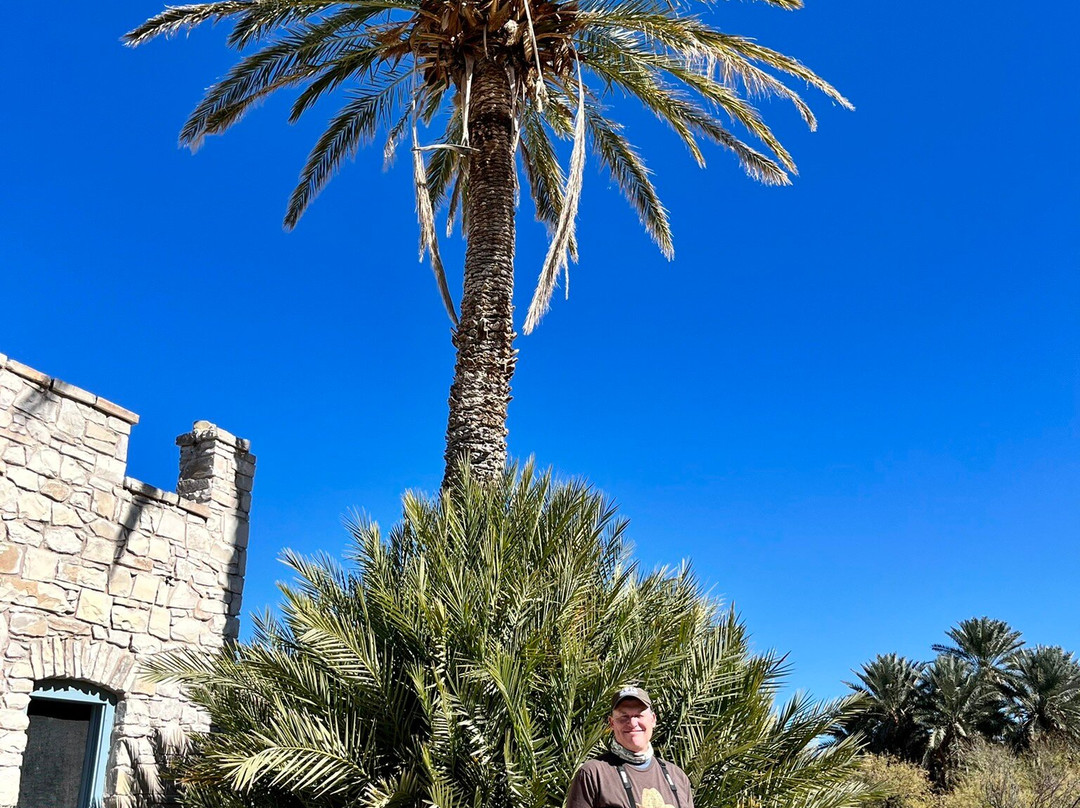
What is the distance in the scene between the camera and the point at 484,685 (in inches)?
273

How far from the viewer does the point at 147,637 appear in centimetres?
972

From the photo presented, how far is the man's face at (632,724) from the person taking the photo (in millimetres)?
3891

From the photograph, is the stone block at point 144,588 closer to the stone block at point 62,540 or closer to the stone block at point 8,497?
the stone block at point 62,540

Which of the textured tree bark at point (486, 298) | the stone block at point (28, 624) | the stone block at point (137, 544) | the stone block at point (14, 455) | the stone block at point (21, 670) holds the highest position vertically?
the textured tree bark at point (486, 298)

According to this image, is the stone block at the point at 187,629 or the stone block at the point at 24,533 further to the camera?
the stone block at the point at 187,629

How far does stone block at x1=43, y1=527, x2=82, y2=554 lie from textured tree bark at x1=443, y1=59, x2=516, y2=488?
3726 mm

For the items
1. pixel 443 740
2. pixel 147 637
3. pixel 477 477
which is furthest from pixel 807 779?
pixel 147 637

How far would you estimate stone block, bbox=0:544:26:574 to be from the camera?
8.39m

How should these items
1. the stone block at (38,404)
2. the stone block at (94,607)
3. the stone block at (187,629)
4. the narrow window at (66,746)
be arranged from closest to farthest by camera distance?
the narrow window at (66,746)
the stone block at (38,404)
the stone block at (94,607)
the stone block at (187,629)

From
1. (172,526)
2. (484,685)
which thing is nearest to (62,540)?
(172,526)

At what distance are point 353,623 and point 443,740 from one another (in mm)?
1399

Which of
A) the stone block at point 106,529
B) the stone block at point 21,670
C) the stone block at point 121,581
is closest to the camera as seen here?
the stone block at point 21,670

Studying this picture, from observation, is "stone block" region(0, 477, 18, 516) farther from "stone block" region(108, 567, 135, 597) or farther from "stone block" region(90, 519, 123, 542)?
"stone block" region(108, 567, 135, 597)

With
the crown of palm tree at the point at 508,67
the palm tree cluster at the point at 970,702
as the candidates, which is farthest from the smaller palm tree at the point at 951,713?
the crown of palm tree at the point at 508,67
